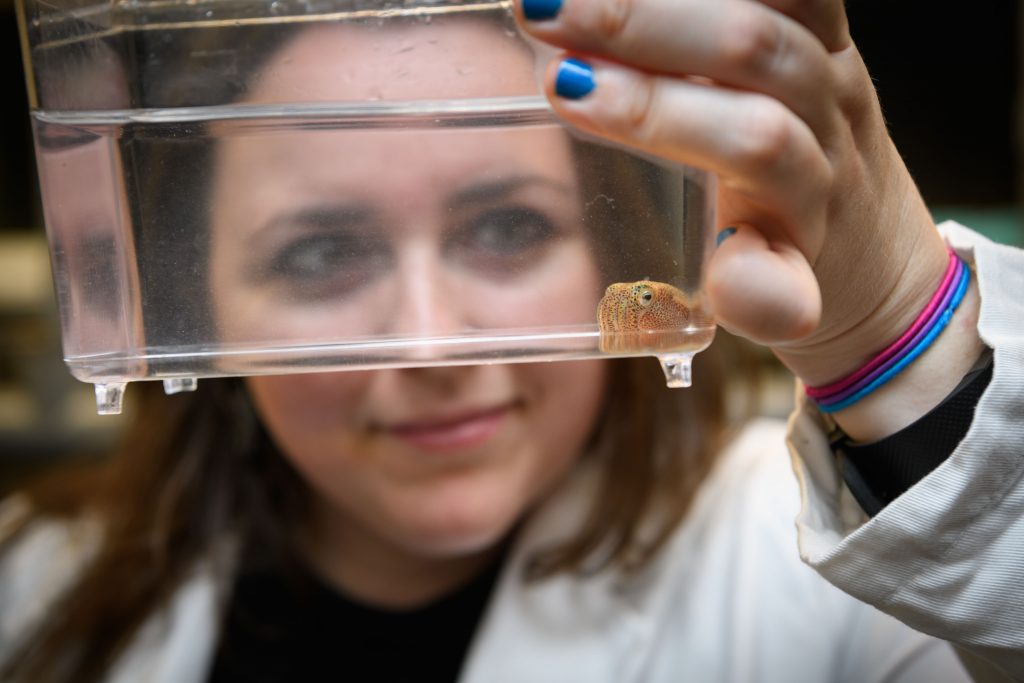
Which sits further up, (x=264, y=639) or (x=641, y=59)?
(x=641, y=59)

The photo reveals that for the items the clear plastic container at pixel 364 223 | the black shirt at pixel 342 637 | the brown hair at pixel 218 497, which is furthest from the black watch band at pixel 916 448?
the black shirt at pixel 342 637

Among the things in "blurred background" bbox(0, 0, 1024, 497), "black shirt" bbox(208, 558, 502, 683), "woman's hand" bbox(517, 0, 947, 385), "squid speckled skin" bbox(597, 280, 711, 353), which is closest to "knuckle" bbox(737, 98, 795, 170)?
"woman's hand" bbox(517, 0, 947, 385)

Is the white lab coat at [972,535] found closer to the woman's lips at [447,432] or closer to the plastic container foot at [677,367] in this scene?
the plastic container foot at [677,367]

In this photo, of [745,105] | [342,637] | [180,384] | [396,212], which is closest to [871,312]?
[745,105]

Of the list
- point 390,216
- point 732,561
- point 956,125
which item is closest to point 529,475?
point 732,561

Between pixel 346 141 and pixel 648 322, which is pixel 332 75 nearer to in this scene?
pixel 346 141

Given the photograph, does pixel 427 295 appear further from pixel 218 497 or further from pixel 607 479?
pixel 218 497

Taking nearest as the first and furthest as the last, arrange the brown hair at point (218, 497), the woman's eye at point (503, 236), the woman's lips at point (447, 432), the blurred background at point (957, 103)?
the woman's eye at point (503, 236) → the woman's lips at point (447, 432) → the brown hair at point (218, 497) → the blurred background at point (957, 103)
